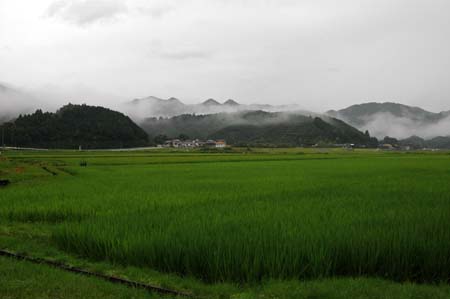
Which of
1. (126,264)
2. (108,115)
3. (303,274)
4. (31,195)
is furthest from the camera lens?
(108,115)

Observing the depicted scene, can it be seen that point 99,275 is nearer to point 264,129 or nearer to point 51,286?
point 51,286

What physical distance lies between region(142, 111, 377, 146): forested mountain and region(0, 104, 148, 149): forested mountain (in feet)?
116

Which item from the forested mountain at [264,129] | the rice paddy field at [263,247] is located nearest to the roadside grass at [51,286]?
the rice paddy field at [263,247]

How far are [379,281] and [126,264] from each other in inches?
136

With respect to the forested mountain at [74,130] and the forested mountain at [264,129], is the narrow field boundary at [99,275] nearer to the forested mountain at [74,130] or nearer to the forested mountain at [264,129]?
the forested mountain at [74,130]

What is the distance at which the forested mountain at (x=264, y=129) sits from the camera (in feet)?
384

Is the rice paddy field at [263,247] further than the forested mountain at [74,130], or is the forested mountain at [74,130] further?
the forested mountain at [74,130]

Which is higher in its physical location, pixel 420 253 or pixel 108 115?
pixel 108 115

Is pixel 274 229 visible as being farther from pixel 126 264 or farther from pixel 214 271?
pixel 126 264

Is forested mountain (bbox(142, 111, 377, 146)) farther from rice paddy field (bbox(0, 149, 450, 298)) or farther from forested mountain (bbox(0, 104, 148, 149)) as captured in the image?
rice paddy field (bbox(0, 149, 450, 298))

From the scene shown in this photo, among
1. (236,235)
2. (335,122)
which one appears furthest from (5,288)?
(335,122)

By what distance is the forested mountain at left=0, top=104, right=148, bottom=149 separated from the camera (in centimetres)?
7875

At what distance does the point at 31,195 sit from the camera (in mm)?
11336

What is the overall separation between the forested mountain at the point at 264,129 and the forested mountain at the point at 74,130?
35297mm
